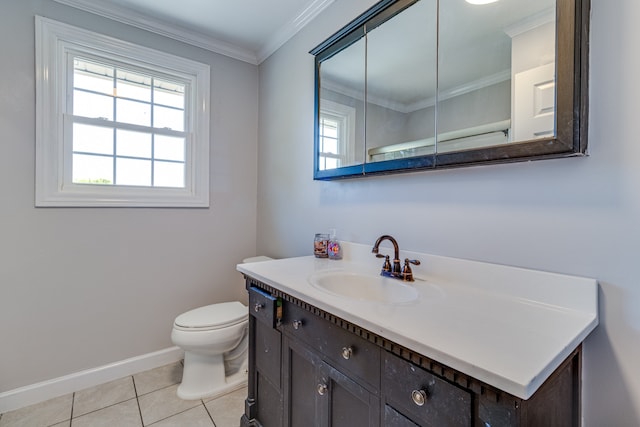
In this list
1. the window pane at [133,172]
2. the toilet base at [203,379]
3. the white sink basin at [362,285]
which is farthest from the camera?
the window pane at [133,172]

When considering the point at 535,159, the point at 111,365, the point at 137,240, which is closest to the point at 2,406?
the point at 111,365

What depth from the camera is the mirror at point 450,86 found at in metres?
0.83

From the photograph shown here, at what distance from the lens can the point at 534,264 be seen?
925 mm

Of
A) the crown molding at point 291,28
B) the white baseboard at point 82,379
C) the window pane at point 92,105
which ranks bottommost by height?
the white baseboard at point 82,379

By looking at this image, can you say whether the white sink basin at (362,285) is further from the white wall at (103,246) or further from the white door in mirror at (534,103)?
the white wall at (103,246)

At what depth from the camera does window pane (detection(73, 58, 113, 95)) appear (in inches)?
73.0

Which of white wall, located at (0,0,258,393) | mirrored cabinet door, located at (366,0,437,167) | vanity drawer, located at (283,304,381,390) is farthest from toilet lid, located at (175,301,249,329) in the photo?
mirrored cabinet door, located at (366,0,437,167)

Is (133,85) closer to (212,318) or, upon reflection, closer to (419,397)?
(212,318)

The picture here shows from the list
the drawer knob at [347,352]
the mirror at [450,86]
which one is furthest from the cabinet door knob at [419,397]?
the mirror at [450,86]

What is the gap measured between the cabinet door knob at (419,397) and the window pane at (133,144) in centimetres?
222

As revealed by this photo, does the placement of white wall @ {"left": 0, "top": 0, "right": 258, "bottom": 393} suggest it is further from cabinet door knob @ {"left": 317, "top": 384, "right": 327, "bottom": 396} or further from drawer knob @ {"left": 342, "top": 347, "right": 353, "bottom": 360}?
drawer knob @ {"left": 342, "top": 347, "right": 353, "bottom": 360}

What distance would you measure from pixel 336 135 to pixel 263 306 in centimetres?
102

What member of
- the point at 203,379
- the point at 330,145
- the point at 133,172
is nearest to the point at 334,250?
the point at 330,145

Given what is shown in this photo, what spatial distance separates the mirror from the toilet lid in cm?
104
